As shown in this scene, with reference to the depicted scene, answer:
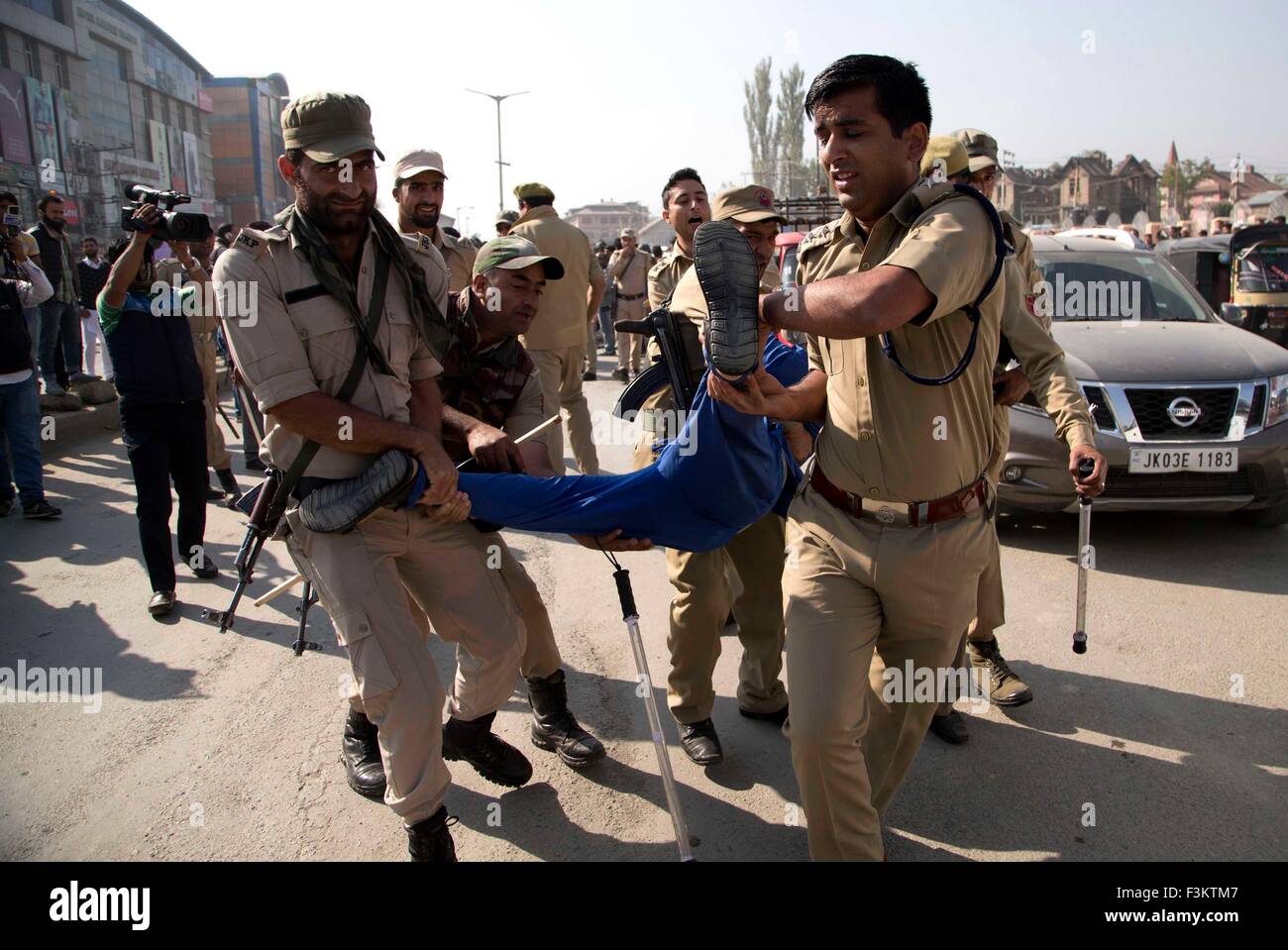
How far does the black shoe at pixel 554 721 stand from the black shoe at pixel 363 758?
2.09ft

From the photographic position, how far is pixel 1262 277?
12219mm

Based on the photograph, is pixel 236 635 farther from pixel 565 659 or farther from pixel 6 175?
pixel 6 175

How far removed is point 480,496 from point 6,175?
4332 centimetres

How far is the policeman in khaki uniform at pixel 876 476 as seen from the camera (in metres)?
2.40

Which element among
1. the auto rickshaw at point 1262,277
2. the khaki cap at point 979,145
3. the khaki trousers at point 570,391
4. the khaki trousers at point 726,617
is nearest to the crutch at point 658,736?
the khaki trousers at point 726,617

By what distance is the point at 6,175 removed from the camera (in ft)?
120

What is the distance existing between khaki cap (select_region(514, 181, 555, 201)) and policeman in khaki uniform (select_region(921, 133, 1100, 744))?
13.4 feet

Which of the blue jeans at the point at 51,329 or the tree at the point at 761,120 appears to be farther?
the tree at the point at 761,120

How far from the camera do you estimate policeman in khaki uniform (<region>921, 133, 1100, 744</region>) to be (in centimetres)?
324

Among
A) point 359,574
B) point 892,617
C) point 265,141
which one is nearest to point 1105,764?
point 892,617

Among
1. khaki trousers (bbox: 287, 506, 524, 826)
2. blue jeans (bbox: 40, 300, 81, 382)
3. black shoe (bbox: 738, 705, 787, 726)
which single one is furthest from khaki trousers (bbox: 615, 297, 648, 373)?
khaki trousers (bbox: 287, 506, 524, 826)

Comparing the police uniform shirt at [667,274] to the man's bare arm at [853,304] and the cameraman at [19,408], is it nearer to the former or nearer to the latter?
the man's bare arm at [853,304]

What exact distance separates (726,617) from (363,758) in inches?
61.0

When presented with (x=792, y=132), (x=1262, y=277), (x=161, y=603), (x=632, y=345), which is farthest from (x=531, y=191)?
(x=792, y=132)
